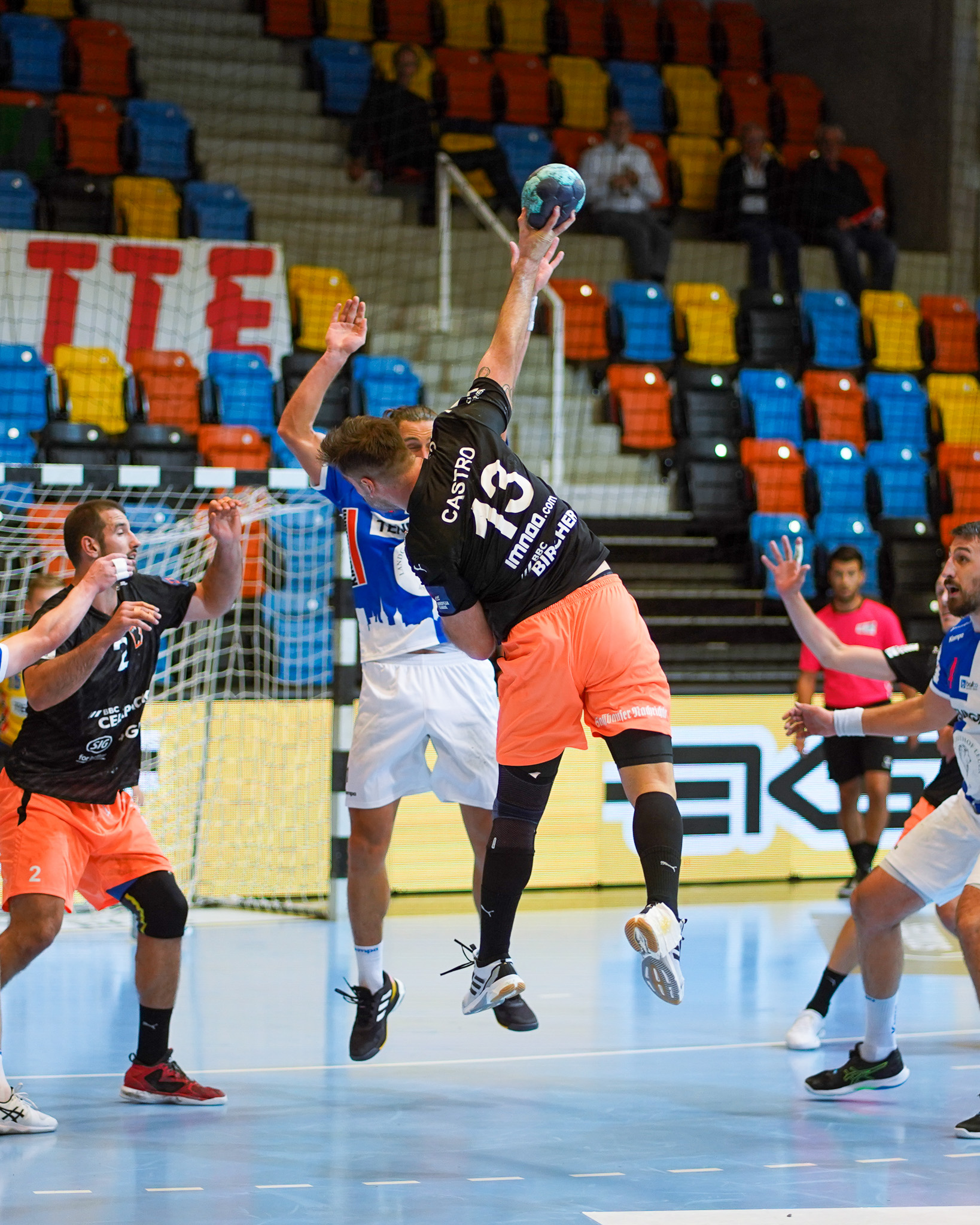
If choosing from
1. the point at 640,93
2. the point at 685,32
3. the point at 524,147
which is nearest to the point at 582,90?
the point at 640,93

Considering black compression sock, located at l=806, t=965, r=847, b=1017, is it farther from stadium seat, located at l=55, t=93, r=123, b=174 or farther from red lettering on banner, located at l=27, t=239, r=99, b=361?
stadium seat, located at l=55, t=93, r=123, b=174

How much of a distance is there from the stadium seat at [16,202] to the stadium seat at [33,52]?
1526 mm

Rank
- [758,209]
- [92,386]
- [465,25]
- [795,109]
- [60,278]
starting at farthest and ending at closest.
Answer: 1. [795,109]
2. [465,25]
3. [758,209]
4. [60,278]
5. [92,386]

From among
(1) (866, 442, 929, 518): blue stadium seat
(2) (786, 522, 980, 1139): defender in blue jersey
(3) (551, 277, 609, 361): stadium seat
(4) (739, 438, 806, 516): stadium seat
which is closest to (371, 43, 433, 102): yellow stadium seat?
(3) (551, 277, 609, 361): stadium seat

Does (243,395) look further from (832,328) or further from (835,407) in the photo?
(832,328)

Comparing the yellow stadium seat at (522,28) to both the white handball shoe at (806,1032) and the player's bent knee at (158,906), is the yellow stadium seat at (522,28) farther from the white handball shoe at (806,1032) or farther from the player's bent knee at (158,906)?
the player's bent knee at (158,906)

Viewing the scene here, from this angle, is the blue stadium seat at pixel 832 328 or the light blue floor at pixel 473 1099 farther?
the blue stadium seat at pixel 832 328

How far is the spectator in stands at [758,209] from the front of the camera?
14047 mm

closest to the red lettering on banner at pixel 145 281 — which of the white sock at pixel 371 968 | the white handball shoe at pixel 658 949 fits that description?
the white sock at pixel 371 968

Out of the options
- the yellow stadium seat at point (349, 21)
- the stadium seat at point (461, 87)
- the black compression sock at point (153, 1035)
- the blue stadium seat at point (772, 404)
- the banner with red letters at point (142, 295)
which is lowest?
the black compression sock at point (153, 1035)

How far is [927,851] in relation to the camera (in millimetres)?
5027

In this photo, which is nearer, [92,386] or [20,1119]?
[20,1119]

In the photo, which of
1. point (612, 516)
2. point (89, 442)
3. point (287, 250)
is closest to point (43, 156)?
point (287, 250)

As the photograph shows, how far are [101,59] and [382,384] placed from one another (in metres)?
4.38
